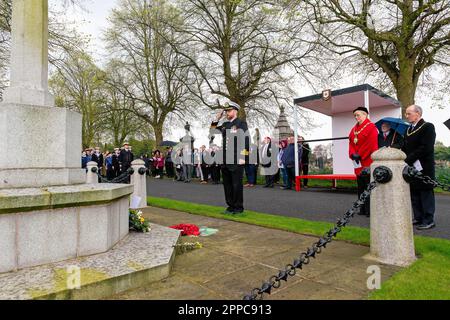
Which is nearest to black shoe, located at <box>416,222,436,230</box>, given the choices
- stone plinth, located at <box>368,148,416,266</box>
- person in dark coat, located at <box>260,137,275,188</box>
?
stone plinth, located at <box>368,148,416,266</box>

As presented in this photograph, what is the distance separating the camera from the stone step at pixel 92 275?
8.31 ft

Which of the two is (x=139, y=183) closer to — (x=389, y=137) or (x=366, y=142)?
(x=366, y=142)

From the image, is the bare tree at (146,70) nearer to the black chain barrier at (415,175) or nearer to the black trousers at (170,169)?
the black trousers at (170,169)

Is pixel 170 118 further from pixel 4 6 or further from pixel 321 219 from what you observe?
pixel 321 219

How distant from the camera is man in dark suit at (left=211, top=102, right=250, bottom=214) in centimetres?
660


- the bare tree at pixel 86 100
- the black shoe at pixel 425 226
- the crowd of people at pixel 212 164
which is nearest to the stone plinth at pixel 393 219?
the black shoe at pixel 425 226

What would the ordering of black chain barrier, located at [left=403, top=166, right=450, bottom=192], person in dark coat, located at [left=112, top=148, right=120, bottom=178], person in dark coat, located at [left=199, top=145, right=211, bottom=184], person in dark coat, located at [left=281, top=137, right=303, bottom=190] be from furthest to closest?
person in dark coat, located at [left=112, top=148, right=120, bottom=178] → person in dark coat, located at [left=199, top=145, right=211, bottom=184] → person in dark coat, located at [left=281, top=137, right=303, bottom=190] → black chain barrier, located at [left=403, top=166, right=450, bottom=192]

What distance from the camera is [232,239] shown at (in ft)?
15.6

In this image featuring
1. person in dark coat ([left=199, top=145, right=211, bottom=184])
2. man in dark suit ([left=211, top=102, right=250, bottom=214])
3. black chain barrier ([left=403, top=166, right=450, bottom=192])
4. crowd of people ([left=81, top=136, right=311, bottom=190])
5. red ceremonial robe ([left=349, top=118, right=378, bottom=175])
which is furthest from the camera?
person in dark coat ([left=199, top=145, right=211, bottom=184])

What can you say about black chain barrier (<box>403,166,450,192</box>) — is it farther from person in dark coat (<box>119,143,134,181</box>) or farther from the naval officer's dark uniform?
person in dark coat (<box>119,143,134,181</box>)

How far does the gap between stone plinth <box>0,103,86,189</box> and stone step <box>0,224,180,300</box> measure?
1.17 meters

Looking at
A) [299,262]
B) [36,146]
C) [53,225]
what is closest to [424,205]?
[299,262]
